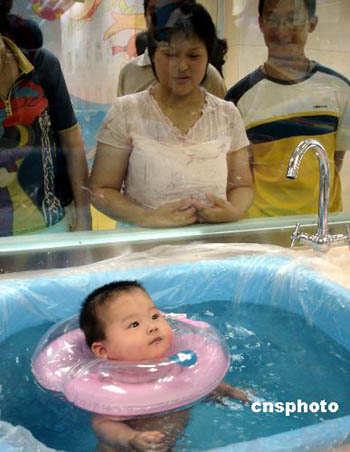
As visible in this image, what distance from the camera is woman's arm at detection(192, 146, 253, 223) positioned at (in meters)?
2.00

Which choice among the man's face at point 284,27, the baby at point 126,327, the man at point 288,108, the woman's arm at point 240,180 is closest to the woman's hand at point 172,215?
the woman's arm at point 240,180

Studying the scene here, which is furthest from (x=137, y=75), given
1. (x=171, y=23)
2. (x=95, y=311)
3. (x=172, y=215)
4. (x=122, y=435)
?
(x=122, y=435)

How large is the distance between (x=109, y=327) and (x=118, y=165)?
921 mm

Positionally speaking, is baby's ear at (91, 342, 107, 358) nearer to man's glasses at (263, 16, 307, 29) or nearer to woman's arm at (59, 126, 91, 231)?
woman's arm at (59, 126, 91, 231)

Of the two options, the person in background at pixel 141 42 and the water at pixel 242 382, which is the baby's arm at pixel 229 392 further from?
the person in background at pixel 141 42

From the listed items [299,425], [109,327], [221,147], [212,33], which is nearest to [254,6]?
[212,33]

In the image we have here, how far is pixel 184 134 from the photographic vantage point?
2.09 m

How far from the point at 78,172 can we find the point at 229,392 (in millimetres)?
1113

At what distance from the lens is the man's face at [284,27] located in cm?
224

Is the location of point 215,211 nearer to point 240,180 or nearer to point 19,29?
point 240,180

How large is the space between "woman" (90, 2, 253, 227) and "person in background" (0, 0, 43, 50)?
0.35 meters

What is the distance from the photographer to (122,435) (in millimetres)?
994

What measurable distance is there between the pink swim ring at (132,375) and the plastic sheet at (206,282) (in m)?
0.19

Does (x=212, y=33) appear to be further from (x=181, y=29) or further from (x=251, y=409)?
(x=251, y=409)
